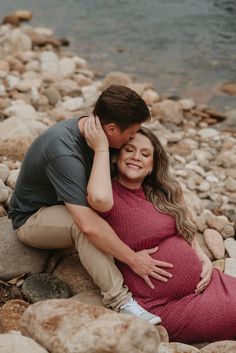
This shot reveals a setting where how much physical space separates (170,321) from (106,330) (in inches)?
41.7

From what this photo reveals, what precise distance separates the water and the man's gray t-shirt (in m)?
6.56

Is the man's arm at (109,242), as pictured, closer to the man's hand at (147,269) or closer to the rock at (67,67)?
the man's hand at (147,269)

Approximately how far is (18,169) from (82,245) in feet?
6.30

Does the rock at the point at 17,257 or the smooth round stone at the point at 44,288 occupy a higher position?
the rock at the point at 17,257

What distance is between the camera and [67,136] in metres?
3.99

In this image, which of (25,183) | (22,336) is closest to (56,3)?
(25,183)

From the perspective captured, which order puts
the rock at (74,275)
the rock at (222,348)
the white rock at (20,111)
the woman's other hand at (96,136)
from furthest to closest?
the white rock at (20,111) < the rock at (74,275) < the woman's other hand at (96,136) < the rock at (222,348)

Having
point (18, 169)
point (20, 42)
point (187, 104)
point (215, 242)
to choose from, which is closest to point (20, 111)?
point (18, 169)

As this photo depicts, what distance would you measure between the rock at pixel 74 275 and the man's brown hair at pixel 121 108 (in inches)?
44.5

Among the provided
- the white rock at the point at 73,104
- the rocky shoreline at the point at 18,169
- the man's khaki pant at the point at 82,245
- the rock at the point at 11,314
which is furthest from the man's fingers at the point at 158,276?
the white rock at the point at 73,104

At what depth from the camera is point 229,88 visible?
430 inches

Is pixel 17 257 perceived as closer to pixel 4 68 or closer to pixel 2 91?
pixel 2 91

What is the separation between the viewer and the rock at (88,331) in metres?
3.00

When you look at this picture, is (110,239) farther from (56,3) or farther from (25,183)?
(56,3)
